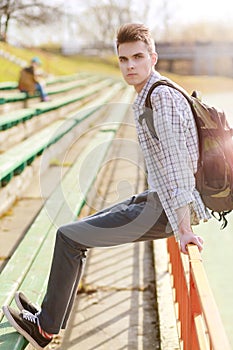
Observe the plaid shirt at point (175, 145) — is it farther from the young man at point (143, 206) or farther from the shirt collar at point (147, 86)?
the shirt collar at point (147, 86)

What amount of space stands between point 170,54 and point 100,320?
64329mm

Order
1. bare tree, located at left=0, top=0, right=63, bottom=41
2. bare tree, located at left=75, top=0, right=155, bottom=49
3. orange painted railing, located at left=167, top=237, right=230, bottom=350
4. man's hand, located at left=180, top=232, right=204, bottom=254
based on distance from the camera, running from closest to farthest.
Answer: orange painted railing, located at left=167, top=237, right=230, bottom=350
man's hand, located at left=180, top=232, right=204, bottom=254
bare tree, located at left=0, top=0, right=63, bottom=41
bare tree, located at left=75, top=0, right=155, bottom=49

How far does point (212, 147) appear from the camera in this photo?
262cm

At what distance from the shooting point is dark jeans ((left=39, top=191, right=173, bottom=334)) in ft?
9.11

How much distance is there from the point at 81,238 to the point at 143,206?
1.15 ft

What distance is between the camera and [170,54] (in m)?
66.0

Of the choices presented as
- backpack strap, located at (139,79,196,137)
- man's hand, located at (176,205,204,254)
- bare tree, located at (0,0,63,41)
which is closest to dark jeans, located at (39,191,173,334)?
man's hand, located at (176,205,204,254)

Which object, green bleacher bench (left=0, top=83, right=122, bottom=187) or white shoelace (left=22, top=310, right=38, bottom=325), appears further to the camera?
green bleacher bench (left=0, top=83, right=122, bottom=187)

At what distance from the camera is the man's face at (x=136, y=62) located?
269 cm

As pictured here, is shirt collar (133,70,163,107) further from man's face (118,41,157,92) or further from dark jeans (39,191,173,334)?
dark jeans (39,191,173,334)

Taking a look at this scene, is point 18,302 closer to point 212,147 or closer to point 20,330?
point 20,330

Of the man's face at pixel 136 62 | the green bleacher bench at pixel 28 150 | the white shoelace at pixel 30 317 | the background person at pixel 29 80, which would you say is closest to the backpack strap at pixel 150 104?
the man's face at pixel 136 62

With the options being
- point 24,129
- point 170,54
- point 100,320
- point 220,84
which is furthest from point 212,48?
point 100,320

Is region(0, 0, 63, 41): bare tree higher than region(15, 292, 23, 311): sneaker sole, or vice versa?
region(0, 0, 63, 41): bare tree
